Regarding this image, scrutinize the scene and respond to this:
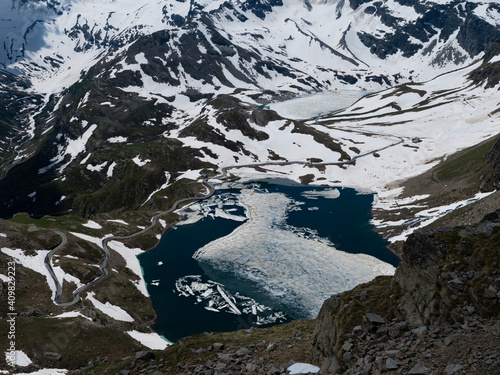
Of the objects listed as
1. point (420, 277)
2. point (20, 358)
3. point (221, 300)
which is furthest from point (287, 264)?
point (420, 277)

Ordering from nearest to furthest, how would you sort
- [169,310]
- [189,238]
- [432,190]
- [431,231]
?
[431,231] → [169,310] → [189,238] → [432,190]

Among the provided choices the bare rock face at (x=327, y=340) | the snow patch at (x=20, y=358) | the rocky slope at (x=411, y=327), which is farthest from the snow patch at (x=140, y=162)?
the bare rock face at (x=327, y=340)

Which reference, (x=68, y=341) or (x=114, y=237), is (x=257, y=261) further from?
(x=114, y=237)

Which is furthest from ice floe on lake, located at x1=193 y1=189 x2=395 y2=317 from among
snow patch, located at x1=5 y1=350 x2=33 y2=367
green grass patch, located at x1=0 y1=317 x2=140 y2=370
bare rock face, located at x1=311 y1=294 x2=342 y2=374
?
snow patch, located at x1=5 y1=350 x2=33 y2=367

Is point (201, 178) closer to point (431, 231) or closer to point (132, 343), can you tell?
point (132, 343)

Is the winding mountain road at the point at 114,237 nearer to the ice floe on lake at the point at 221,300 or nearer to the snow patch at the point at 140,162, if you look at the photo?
the ice floe on lake at the point at 221,300

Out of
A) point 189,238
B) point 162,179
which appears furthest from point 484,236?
point 162,179

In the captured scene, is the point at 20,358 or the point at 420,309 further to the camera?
the point at 20,358

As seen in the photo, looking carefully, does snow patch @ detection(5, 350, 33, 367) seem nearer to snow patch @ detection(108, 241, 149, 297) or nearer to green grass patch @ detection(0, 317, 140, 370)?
green grass patch @ detection(0, 317, 140, 370)
